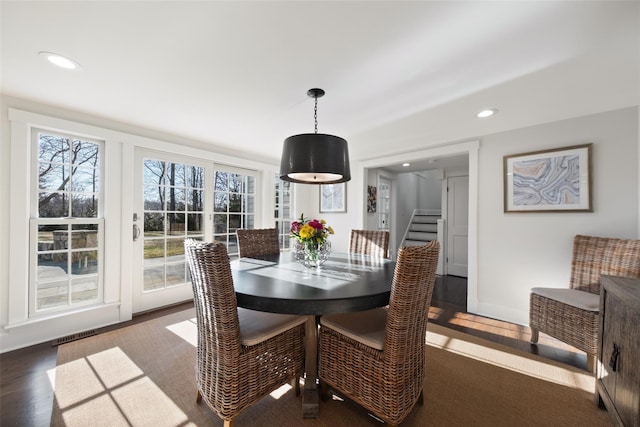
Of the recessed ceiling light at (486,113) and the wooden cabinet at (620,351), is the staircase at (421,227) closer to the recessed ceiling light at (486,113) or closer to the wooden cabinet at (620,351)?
the recessed ceiling light at (486,113)

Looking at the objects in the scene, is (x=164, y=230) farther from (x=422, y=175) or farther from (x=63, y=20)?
(x=422, y=175)

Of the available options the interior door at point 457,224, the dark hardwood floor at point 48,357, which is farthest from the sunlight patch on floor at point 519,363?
the interior door at point 457,224

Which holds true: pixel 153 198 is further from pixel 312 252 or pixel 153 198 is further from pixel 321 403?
pixel 321 403

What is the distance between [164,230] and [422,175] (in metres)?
6.40

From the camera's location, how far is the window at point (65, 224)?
7.86 ft

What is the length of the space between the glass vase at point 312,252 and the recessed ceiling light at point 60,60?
6.54 feet

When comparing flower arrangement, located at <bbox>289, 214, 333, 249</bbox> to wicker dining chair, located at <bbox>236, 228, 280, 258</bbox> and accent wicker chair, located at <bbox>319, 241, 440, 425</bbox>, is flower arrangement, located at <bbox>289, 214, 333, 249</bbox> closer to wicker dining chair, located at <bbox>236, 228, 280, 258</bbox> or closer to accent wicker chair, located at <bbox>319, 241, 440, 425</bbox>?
accent wicker chair, located at <bbox>319, 241, 440, 425</bbox>

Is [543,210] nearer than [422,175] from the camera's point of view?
Yes

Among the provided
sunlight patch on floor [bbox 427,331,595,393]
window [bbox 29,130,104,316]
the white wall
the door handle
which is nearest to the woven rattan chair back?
the white wall

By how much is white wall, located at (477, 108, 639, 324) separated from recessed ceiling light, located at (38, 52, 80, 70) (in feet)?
12.6

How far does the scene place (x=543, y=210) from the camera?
2.65 metres

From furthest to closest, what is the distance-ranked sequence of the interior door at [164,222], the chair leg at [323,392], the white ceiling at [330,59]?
the interior door at [164,222], the chair leg at [323,392], the white ceiling at [330,59]

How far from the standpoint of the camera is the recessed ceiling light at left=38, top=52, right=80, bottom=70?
5.47 feet

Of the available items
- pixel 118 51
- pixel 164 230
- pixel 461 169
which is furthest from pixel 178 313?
pixel 461 169
